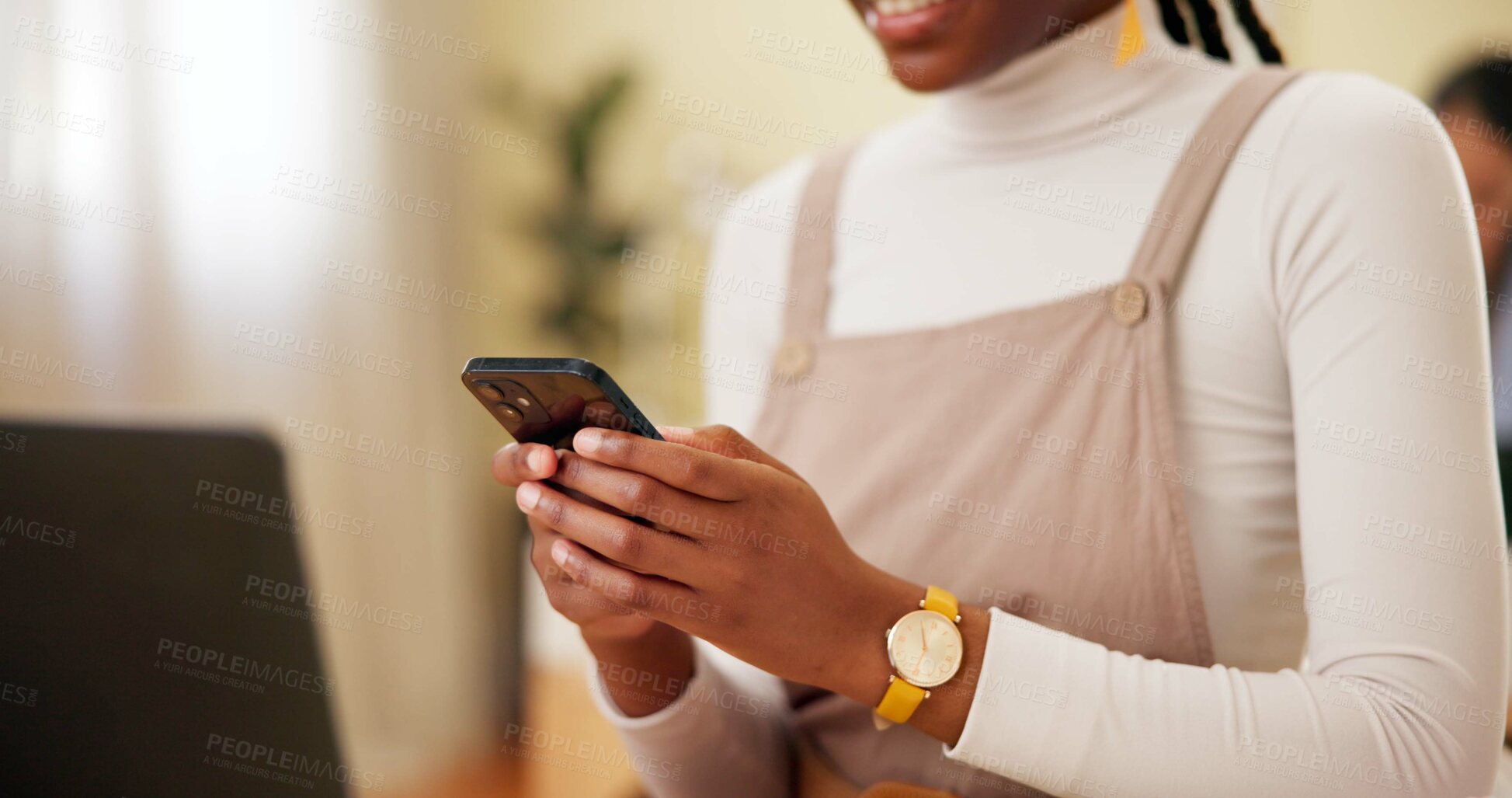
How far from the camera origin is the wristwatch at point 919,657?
1.96 ft

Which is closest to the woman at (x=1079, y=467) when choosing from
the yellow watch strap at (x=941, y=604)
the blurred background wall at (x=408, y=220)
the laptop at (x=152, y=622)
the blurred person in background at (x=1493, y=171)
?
the yellow watch strap at (x=941, y=604)

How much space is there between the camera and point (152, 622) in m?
0.65

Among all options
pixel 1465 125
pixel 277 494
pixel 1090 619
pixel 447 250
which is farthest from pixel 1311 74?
pixel 447 250

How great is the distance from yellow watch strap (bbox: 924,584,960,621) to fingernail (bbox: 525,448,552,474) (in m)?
0.23

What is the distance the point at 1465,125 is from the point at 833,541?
2.52 meters

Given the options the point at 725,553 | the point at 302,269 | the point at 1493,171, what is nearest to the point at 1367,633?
the point at 725,553

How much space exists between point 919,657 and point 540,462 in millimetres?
242

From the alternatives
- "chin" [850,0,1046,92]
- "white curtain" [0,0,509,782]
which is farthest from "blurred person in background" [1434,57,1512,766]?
"white curtain" [0,0,509,782]

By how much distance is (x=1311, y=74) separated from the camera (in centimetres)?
73

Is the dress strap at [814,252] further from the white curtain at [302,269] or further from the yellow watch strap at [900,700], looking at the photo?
the white curtain at [302,269]

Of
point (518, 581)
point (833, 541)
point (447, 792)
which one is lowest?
point (447, 792)

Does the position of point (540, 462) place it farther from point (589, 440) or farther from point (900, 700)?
point (900, 700)

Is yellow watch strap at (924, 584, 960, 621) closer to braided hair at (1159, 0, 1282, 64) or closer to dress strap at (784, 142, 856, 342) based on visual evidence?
dress strap at (784, 142, 856, 342)

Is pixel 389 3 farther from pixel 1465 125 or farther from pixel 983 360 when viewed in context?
pixel 1465 125
